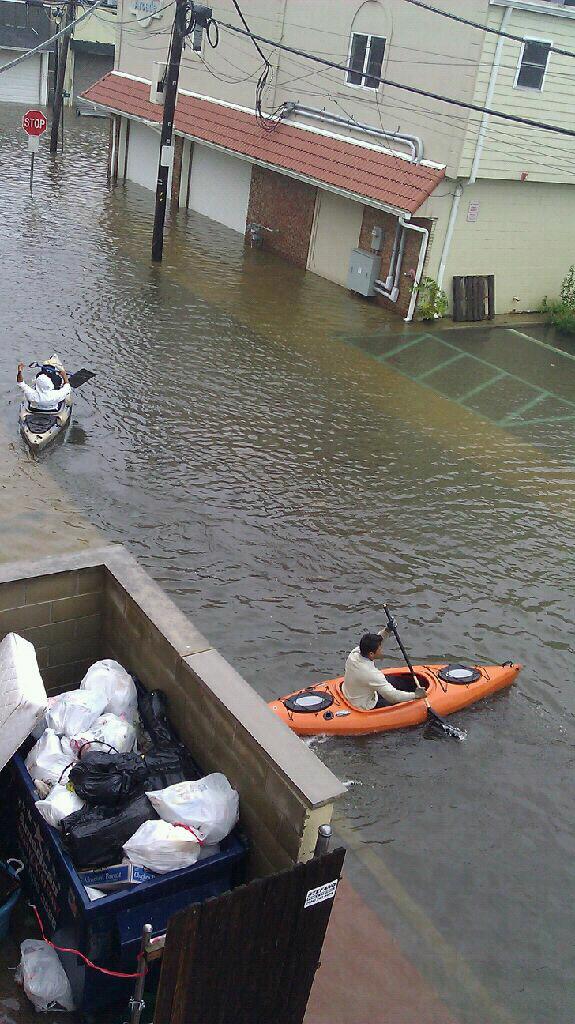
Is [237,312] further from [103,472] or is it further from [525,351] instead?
[103,472]

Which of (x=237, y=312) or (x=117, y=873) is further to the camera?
(x=237, y=312)

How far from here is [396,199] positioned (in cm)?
1997

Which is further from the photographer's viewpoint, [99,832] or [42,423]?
[42,423]

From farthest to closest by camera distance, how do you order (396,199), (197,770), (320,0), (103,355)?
(320,0), (396,199), (103,355), (197,770)

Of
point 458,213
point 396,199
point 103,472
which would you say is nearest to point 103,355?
point 103,472

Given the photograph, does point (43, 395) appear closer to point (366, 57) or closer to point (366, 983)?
point (366, 983)

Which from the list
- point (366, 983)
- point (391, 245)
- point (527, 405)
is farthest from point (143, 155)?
point (366, 983)

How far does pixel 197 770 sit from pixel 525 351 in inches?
673

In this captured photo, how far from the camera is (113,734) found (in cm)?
602

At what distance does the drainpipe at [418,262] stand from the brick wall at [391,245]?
0.14 metres

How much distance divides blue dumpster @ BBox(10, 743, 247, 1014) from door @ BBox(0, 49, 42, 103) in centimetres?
4864

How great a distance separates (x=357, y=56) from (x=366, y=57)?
16.5 inches

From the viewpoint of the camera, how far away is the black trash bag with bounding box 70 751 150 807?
17.5 feet

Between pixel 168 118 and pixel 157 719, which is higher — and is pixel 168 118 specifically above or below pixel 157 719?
above
